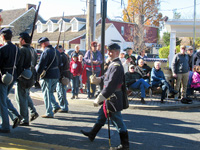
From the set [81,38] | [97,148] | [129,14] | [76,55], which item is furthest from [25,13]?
[97,148]

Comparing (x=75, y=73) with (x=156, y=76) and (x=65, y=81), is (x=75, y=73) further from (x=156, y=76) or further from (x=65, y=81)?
(x=156, y=76)

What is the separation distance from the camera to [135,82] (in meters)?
9.99

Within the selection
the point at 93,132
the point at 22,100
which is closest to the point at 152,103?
the point at 93,132

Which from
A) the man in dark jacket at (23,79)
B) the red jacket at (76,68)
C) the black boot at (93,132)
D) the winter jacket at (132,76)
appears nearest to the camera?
the black boot at (93,132)

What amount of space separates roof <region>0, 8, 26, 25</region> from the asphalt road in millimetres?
42646

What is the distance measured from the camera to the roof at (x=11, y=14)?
47369mm

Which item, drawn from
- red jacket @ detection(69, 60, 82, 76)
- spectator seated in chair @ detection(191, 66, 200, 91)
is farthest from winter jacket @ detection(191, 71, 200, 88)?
red jacket @ detection(69, 60, 82, 76)

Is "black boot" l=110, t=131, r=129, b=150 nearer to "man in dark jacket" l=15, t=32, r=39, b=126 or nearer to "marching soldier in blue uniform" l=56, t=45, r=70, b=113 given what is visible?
"man in dark jacket" l=15, t=32, r=39, b=126

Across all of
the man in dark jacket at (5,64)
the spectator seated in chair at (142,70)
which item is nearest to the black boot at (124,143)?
the man in dark jacket at (5,64)

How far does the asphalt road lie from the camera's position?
5305 millimetres

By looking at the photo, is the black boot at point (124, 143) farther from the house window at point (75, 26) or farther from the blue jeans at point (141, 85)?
the house window at point (75, 26)

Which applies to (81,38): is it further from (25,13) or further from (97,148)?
(97,148)

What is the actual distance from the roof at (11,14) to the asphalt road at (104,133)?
4265 cm

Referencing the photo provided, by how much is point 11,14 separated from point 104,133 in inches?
1876
